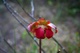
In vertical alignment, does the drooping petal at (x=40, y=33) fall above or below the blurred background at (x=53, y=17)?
above

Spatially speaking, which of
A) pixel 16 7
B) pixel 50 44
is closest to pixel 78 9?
pixel 16 7

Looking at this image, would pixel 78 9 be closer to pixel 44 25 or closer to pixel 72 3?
pixel 72 3

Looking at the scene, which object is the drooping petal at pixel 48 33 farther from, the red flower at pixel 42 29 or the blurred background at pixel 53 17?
the blurred background at pixel 53 17

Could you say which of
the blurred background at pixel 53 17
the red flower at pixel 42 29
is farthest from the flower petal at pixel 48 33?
the blurred background at pixel 53 17

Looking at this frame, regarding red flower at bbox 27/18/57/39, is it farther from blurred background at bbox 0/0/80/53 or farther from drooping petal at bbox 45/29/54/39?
blurred background at bbox 0/0/80/53

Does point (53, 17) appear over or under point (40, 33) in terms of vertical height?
under

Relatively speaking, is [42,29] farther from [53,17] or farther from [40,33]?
[53,17]

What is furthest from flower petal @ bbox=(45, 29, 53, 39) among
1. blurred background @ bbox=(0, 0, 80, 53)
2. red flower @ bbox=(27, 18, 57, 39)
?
blurred background @ bbox=(0, 0, 80, 53)

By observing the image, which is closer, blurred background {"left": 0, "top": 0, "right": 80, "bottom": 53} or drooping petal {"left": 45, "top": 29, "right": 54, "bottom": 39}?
drooping petal {"left": 45, "top": 29, "right": 54, "bottom": 39}

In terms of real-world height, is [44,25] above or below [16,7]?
above

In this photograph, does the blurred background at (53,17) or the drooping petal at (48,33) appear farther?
the blurred background at (53,17)

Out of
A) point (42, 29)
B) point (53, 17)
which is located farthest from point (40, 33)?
point (53, 17)
